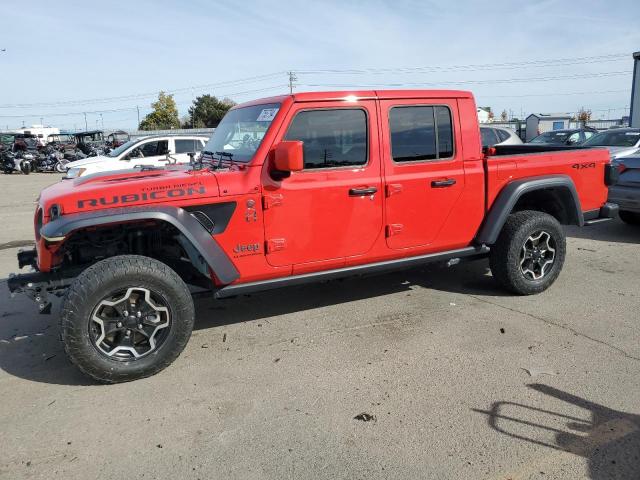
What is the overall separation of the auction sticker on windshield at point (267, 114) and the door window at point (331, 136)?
6.8 inches

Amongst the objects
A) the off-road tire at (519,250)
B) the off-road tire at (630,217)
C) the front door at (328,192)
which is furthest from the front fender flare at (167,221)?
the off-road tire at (630,217)

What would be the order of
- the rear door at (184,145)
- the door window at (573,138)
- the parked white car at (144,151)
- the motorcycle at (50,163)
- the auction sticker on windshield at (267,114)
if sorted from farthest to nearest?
the motorcycle at (50,163) < the door window at (573,138) < the rear door at (184,145) < the parked white car at (144,151) < the auction sticker on windshield at (267,114)

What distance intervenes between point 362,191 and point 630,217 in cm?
636

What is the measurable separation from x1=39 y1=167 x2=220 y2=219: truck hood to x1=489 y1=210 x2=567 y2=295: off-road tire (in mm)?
2832

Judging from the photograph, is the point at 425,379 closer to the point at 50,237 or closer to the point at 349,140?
the point at 349,140

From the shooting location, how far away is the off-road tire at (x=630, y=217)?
834 centimetres

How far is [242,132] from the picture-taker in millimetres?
4379

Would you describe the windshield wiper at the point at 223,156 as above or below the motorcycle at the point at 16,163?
below

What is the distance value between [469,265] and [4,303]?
5157mm

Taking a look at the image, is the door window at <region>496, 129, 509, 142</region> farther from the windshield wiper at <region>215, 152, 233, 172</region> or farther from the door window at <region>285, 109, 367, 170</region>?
the windshield wiper at <region>215, 152, 233, 172</region>

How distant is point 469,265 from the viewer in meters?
6.36

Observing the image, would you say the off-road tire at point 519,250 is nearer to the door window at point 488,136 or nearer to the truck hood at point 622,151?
the truck hood at point 622,151

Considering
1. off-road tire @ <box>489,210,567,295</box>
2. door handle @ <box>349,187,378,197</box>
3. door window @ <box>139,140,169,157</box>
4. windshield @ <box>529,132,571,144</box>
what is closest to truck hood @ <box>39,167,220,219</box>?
door handle @ <box>349,187,378,197</box>

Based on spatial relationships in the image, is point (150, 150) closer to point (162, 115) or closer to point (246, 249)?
point (246, 249)
